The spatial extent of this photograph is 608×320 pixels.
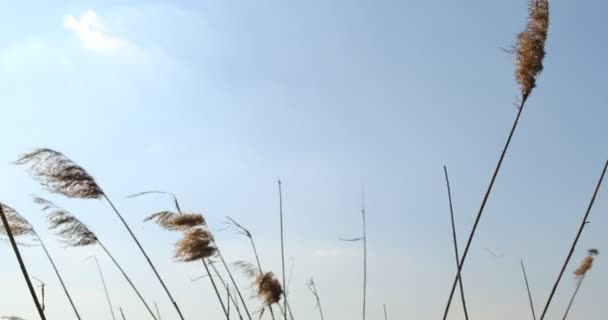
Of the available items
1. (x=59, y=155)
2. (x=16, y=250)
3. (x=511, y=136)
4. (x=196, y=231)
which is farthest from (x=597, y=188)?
(x=59, y=155)

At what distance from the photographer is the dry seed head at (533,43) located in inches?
174

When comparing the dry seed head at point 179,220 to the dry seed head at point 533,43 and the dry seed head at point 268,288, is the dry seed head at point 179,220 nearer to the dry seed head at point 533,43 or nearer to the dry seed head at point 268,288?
the dry seed head at point 268,288

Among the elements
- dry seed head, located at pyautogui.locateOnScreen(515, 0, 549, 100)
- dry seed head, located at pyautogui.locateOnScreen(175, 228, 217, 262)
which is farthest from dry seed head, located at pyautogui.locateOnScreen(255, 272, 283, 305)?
dry seed head, located at pyautogui.locateOnScreen(515, 0, 549, 100)

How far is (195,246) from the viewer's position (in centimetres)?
579

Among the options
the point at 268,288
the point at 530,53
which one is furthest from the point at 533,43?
the point at 268,288

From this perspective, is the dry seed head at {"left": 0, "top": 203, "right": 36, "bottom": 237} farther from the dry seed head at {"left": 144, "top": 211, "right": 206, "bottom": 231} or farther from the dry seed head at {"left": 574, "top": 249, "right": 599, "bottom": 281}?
the dry seed head at {"left": 574, "top": 249, "right": 599, "bottom": 281}

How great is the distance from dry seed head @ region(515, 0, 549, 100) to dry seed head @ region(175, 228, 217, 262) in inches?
114

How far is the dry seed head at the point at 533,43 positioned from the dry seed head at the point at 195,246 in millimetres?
2904

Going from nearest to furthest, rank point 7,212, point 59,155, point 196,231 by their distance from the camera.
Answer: point 7,212, point 59,155, point 196,231

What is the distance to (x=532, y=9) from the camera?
4523 millimetres

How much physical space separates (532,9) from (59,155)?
3.64 m

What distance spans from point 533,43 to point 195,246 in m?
3.11

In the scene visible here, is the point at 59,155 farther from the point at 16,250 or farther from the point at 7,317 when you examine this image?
the point at 16,250

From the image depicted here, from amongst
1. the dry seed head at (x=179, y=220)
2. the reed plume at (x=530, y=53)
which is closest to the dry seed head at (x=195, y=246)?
the dry seed head at (x=179, y=220)
